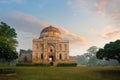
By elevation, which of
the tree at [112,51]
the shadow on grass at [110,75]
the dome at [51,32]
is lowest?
the shadow on grass at [110,75]

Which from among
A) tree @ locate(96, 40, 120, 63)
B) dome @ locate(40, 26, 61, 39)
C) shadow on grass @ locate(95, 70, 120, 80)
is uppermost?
dome @ locate(40, 26, 61, 39)

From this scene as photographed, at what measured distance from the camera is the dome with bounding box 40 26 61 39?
8375 centimetres

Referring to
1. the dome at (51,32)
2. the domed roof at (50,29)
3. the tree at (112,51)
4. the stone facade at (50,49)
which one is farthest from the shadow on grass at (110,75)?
the domed roof at (50,29)

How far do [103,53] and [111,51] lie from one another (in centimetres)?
246

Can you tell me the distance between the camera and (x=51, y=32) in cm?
8406

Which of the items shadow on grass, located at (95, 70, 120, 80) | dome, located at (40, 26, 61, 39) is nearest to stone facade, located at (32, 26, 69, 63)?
dome, located at (40, 26, 61, 39)

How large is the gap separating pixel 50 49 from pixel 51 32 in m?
6.35

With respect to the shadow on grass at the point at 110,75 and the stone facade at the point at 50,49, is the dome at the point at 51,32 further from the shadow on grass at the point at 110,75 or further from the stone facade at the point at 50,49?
the shadow on grass at the point at 110,75

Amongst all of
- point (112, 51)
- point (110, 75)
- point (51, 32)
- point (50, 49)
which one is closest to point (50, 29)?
point (51, 32)

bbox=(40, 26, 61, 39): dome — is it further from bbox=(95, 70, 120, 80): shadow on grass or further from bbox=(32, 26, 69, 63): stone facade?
bbox=(95, 70, 120, 80): shadow on grass

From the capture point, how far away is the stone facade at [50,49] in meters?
81.5

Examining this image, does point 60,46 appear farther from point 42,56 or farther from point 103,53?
point 103,53

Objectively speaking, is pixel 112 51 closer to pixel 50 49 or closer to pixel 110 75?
pixel 110 75

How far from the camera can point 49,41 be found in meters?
82.0
